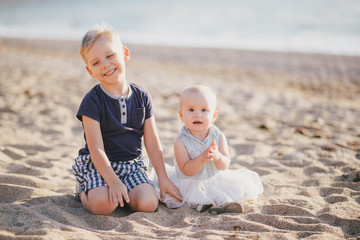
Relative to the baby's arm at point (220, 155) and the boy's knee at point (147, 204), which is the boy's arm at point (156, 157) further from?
the baby's arm at point (220, 155)

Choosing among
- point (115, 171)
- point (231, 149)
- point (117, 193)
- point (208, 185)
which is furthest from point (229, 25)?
point (117, 193)

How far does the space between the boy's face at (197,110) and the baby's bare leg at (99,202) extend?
82cm

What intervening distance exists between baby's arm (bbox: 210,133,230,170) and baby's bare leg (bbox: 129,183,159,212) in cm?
55

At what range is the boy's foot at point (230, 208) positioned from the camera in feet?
7.97

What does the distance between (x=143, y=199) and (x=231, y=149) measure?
1.82 meters

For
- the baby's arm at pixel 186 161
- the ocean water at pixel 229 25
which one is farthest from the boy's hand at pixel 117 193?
the ocean water at pixel 229 25

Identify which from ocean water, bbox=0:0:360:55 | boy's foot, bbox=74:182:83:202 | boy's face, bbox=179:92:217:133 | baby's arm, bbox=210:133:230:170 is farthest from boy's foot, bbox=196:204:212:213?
ocean water, bbox=0:0:360:55

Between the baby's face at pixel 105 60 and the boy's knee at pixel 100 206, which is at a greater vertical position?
the baby's face at pixel 105 60

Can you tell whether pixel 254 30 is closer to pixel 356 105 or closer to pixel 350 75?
pixel 350 75

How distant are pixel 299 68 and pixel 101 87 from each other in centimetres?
842

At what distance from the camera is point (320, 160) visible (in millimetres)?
3537

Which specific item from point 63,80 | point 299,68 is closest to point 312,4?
point 299,68

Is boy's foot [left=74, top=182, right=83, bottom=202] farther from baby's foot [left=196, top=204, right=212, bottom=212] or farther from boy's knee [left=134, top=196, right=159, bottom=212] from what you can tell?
baby's foot [left=196, top=204, right=212, bottom=212]

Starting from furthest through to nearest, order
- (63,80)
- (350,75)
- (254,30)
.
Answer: (254,30) → (350,75) → (63,80)
